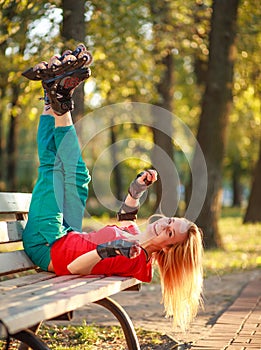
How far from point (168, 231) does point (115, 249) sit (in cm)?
43

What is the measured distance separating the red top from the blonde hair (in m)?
0.13

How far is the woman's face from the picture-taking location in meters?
4.63

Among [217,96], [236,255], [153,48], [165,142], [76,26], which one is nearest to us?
[76,26]

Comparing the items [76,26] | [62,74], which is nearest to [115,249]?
[62,74]

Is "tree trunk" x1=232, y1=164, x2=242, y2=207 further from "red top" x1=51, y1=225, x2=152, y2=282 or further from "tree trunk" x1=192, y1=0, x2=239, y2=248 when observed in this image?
"red top" x1=51, y1=225, x2=152, y2=282

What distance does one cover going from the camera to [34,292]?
3.78 meters

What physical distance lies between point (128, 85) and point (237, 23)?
223cm

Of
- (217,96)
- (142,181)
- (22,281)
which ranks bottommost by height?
(22,281)

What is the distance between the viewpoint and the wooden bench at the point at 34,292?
10.4ft

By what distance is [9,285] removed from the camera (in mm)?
4172

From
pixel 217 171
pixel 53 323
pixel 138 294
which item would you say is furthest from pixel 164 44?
pixel 53 323

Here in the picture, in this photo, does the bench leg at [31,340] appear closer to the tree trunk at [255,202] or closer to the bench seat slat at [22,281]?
the bench seat slat at [22,281]

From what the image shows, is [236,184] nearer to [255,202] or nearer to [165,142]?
[255,202]

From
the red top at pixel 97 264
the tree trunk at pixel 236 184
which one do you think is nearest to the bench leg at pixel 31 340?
the red top at pixel 97 264
